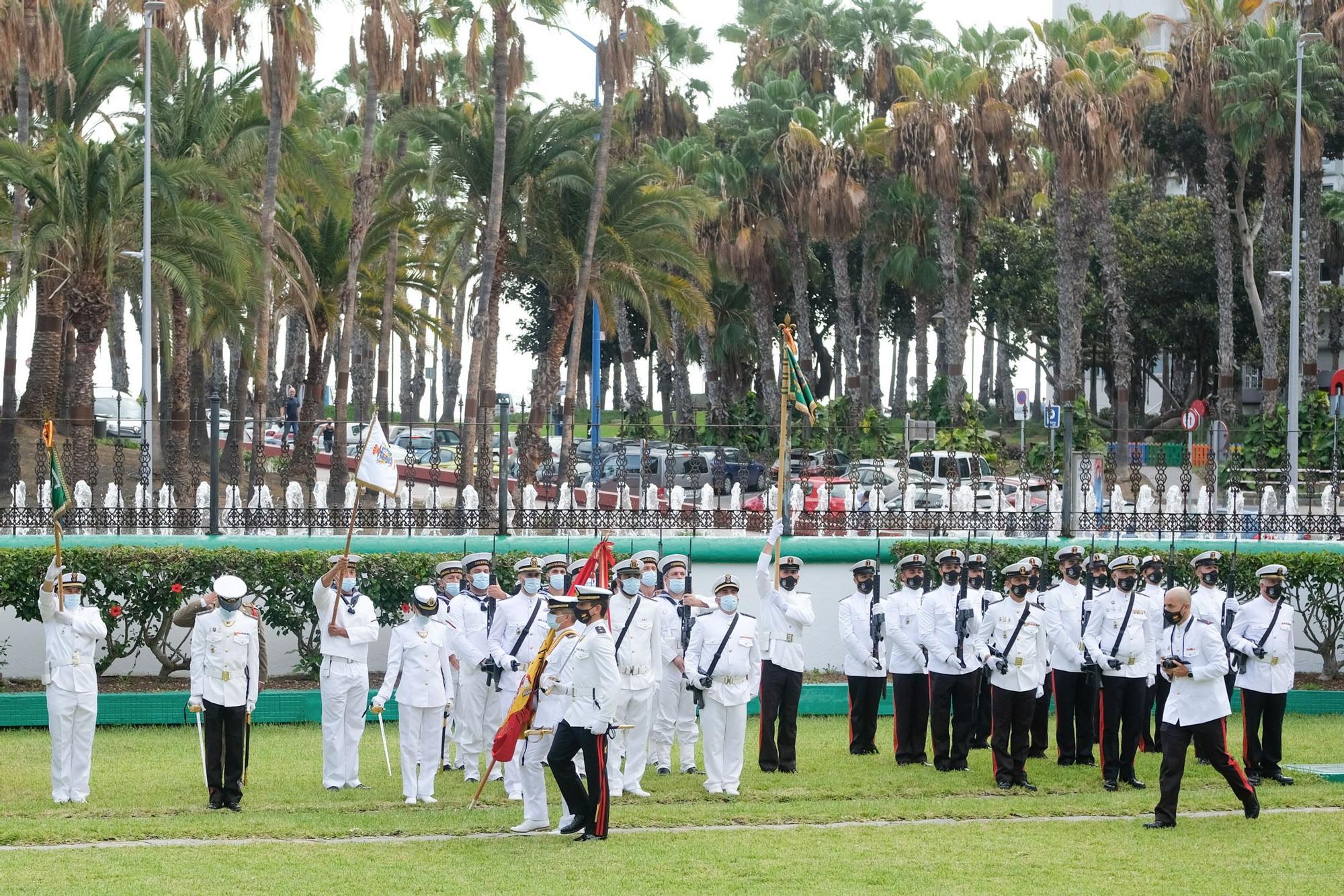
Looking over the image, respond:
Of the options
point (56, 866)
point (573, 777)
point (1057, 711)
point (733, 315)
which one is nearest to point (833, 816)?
point (573, 777)

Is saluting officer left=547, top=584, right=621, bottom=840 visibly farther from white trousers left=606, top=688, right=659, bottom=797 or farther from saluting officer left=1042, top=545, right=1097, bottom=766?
saluting officer left=1042, top=545, right=1097, bottom=766

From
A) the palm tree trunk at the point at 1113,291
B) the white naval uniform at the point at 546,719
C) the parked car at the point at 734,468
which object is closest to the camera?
the white naval uniform at the point at 546,719

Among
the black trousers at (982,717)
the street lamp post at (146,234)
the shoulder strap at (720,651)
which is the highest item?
the street lamp post at (146,234)

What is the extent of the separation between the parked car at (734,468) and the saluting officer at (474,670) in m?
6.34

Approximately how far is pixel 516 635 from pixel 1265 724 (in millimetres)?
5903

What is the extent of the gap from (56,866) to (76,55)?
21.8m

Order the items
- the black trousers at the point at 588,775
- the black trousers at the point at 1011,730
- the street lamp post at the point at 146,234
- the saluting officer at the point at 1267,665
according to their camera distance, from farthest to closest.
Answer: the street lamp post at the point at 146,234, the saluting officer at the point at 1267,665, the black trousers at the point at 1011,730, the black trousers at the point at 588,775

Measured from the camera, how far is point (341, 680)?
41.5 ft

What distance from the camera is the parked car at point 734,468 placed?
67.4ft

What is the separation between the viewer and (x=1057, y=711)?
14062 millimetres

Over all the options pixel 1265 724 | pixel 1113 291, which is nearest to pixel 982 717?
pixel 1265 724

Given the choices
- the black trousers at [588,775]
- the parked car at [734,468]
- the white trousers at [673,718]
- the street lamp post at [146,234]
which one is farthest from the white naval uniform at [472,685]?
the street lamp post at [146,234]

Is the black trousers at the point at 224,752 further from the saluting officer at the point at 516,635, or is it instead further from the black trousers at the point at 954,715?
the black trousers at the point at 954,715

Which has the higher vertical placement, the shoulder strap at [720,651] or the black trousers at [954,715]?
the shoulder strap at [720,651]
